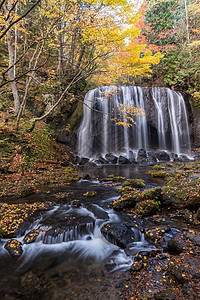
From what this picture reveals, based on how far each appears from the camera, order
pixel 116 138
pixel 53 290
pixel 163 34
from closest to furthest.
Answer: pixel 53 290 < pixel 116 138 < pixel 163 34

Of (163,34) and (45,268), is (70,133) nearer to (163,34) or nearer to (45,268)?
(45,268)

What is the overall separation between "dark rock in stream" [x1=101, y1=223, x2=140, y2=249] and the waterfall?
11.8 metres

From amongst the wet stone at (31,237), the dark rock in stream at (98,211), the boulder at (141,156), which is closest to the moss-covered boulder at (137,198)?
the dark rock in stream at (98,211)

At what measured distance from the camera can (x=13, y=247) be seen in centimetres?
304

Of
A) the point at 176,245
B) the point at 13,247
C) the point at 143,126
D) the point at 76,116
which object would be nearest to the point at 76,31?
the point at 76,116

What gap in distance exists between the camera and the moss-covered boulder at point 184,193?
12.1 feet

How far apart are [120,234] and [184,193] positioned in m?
1.97

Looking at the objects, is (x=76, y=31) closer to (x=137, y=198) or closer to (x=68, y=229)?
(x=137, y=198)

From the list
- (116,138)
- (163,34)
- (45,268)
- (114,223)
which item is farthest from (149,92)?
(45,268)

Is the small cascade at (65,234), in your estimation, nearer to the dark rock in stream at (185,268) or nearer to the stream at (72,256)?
the stream at (72,256)

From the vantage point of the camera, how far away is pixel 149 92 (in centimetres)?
1551

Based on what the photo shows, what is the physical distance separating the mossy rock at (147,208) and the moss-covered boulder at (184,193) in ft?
1.48

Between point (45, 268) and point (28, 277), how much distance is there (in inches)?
11.1

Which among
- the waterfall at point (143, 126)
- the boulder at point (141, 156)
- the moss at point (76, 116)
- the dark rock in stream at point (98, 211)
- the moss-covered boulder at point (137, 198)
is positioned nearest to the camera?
the dark rock in stream at point (98, 211)
